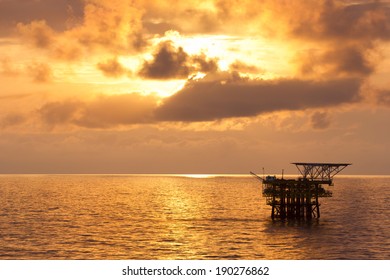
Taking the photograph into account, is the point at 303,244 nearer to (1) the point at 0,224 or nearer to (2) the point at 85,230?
(2) the point at 85,230

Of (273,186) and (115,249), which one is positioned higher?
(273,186)

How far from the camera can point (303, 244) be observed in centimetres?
7269

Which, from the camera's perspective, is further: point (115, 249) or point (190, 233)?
point (190, 233)

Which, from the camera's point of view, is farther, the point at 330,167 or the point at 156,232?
the point at 330,167

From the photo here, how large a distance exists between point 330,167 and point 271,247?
33663 mm

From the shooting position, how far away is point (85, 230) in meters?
88.2
